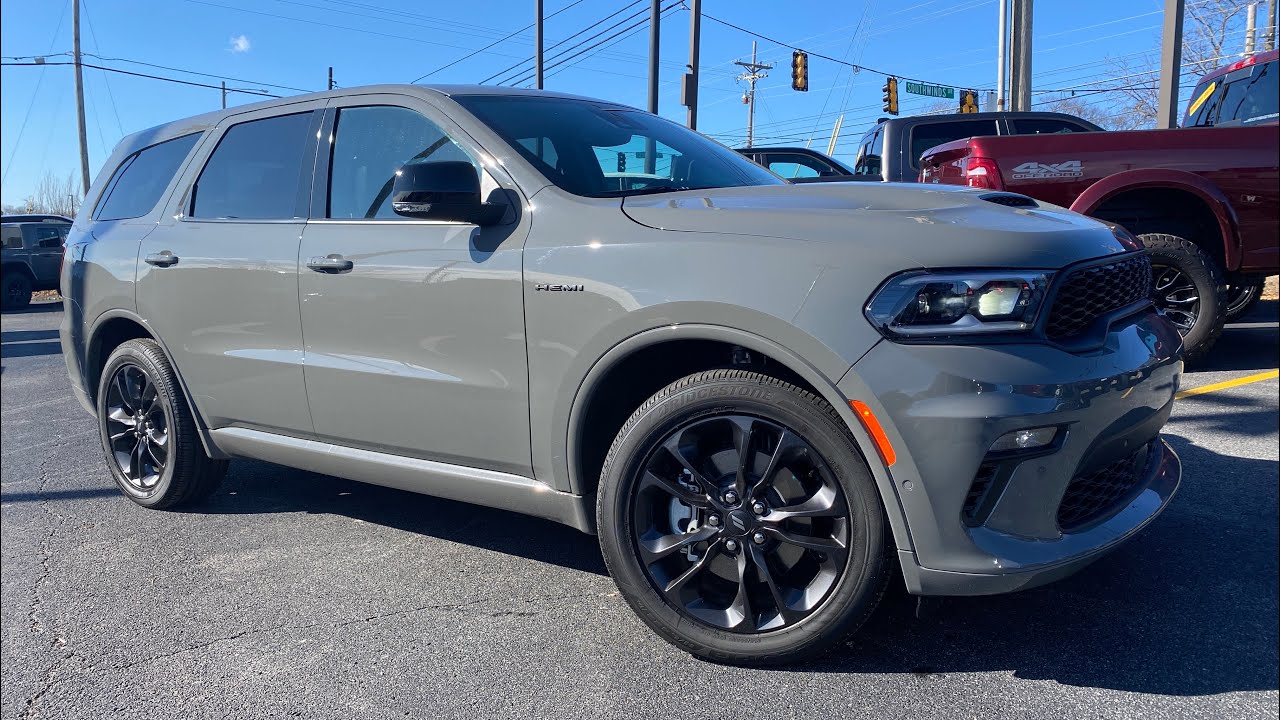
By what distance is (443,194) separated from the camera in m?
2.75

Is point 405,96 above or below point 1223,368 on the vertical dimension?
above

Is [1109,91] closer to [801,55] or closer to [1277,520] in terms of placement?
[1277,520]

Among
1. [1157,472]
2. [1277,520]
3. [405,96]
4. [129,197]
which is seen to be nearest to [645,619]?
[1157,472]

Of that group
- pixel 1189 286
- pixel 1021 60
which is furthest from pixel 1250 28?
pixel 1021 60

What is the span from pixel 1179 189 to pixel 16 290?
19.1 metres

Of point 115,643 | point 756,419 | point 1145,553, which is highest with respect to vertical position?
point 756,419

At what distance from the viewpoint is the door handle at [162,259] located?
381 cm

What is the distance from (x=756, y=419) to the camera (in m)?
2.45

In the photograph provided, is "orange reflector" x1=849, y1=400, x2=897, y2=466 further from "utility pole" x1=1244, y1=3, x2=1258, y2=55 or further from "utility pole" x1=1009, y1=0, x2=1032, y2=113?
"utility pole" x1=1009, y1=0, x2=1032, y2=113

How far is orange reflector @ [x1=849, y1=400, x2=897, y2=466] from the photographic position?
2217mm

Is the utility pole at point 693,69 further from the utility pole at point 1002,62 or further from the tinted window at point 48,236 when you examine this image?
the tinted window at point 48,236

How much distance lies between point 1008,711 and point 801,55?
23.5 meters

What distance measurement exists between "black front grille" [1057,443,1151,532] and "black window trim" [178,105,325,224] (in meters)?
2.77

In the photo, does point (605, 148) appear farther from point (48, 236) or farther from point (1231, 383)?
point (48, 236)
